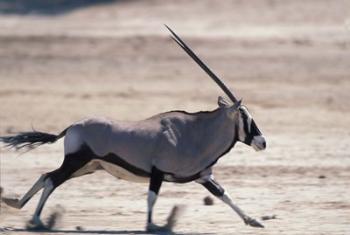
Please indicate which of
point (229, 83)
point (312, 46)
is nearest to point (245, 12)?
point (312, 46)

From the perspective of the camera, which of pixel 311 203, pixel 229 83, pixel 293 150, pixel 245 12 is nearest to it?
pixel 311 203

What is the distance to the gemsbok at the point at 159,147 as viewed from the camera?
10.8 metres

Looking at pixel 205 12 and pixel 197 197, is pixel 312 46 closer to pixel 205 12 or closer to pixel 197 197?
pixel 205 12

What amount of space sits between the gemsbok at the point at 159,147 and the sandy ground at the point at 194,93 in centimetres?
45

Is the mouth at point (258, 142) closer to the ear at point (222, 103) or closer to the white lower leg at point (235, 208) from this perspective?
the ear at point (222, 103)

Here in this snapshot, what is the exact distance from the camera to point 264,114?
18.6 metres

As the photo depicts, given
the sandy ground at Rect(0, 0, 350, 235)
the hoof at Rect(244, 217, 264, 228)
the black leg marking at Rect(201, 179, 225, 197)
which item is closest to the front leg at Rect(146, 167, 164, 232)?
the sandy ground at Rect(0, 0, 350, 235)

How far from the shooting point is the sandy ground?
39.4ft

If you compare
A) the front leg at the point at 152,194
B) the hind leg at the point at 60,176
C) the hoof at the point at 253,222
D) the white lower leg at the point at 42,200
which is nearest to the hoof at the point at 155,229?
the front leg at the point at 152,194

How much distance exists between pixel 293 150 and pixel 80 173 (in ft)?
16.6

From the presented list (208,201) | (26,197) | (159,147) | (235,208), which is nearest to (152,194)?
(159,147)

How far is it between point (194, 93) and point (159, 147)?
1033 cm

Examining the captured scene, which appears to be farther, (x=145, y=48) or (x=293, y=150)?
(x=145, y=48)

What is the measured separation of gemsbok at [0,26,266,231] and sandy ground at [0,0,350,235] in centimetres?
45
